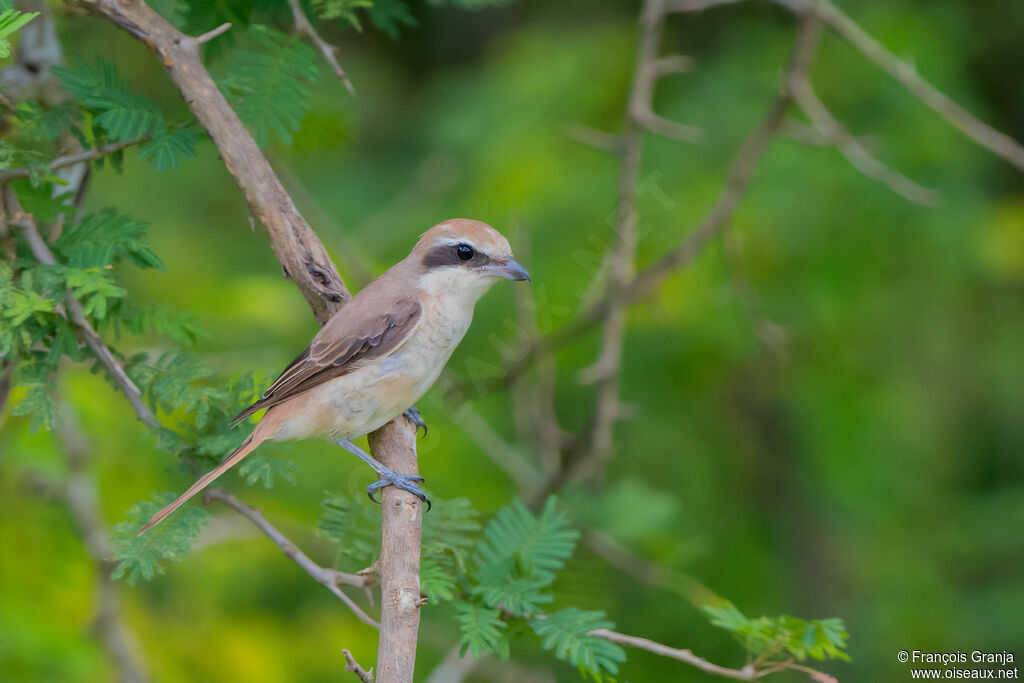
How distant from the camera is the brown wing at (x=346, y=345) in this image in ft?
10.7

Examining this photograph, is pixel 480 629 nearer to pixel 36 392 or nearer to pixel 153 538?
pixel 153 538

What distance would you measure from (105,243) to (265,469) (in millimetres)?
811

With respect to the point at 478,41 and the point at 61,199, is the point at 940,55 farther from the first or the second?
the point at 61,199

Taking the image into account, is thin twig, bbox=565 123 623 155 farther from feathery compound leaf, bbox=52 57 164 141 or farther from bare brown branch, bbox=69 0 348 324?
feathery compound leaf, bbox=52 57 164 141

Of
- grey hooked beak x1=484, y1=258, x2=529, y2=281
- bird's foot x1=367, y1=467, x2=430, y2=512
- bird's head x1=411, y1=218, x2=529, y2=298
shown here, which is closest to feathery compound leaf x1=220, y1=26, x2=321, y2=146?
bird's head x1=411, y1=218, x2=529, y2=298

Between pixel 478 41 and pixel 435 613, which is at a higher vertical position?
pixel 478 41

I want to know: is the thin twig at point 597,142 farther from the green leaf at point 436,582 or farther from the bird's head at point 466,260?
the green leaf at point 436,582

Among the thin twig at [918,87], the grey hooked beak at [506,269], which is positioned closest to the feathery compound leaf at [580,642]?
the grey hooked beak at [506,269]

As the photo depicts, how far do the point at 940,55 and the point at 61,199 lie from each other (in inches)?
223

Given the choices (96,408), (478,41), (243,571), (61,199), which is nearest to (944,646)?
(243,571)

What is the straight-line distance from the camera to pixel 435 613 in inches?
219

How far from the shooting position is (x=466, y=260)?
3584 millimetres

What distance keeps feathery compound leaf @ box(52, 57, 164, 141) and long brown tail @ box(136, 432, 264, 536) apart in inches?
38.6

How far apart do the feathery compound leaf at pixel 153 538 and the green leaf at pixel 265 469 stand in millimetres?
168
